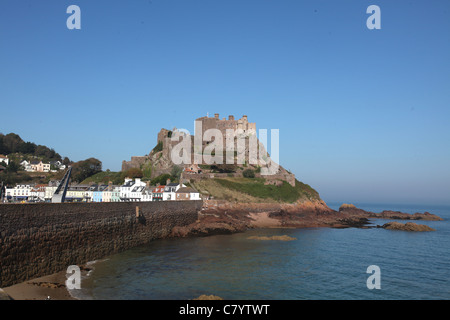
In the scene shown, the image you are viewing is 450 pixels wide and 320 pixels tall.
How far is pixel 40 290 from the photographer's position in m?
20.2

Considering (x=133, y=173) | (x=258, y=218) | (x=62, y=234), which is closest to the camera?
(x=62, y=234)

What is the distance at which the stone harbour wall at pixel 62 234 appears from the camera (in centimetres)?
2112

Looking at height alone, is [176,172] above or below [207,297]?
above

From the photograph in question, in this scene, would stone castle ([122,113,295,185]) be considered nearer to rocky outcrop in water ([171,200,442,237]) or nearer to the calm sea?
rocky outcrop in water ([171,200,442,237])

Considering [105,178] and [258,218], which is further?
[105,178]

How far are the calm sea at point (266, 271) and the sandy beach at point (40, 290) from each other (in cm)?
104

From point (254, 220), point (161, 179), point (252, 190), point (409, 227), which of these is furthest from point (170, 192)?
point (409, 227)

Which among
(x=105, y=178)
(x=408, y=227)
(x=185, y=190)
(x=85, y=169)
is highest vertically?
(x=85, y=169)

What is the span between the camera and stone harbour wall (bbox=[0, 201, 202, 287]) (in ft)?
69.3

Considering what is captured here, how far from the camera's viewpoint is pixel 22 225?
22.1m

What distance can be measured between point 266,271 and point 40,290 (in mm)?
16317

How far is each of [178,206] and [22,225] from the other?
29.2m

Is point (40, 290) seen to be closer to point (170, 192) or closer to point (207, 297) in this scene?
point (207, 297)

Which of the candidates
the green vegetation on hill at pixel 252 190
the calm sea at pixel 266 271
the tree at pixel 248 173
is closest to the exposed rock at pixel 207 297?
the calm sea at pixel 266 271
